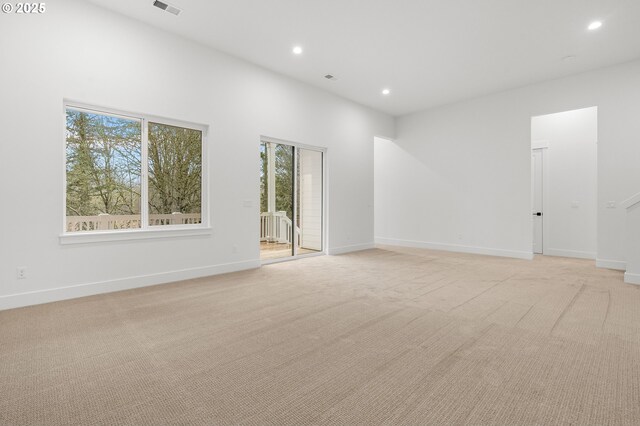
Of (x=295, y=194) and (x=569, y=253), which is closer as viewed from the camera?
(x=295, y=194)

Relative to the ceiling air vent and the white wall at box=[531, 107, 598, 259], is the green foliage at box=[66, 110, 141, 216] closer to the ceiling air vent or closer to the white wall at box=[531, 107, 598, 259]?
the ceiling air vent

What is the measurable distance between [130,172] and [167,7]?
2.04 meters

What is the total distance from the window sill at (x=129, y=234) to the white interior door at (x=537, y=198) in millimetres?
6720

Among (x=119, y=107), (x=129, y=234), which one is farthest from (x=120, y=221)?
(x=119, y=107)

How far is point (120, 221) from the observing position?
161 inches

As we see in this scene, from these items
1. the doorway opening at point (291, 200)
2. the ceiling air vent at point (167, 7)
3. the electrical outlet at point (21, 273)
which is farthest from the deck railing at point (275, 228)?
the electrical outlet at point (21, 273)

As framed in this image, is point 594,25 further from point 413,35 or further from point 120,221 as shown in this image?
point 120,221

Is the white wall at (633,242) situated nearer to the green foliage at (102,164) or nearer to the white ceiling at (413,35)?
the white ceiling at (413,35)

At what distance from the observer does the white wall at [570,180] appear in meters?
6.28

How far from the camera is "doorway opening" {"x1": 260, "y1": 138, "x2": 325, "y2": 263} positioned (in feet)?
20.3

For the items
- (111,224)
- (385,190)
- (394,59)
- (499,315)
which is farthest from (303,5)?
(385,190)

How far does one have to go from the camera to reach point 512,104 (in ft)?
21.2

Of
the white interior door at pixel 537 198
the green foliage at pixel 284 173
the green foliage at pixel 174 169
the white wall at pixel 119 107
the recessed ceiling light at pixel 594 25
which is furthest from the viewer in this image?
the white interior door at pixel 537 198

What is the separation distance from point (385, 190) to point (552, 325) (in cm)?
612
